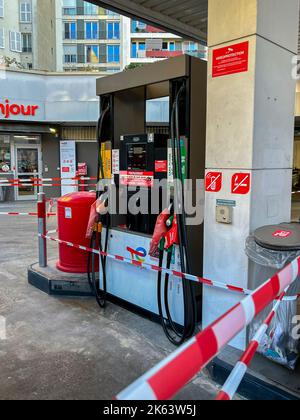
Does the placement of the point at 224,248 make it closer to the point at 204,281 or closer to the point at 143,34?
the point at 204,281

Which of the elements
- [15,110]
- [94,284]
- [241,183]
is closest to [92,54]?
[15,110]

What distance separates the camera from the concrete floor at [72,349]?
2.66 meters

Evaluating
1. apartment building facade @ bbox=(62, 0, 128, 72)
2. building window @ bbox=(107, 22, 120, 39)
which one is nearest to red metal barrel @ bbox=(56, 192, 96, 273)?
apartment building facade @ bbox=(62, 0, 128, 72)

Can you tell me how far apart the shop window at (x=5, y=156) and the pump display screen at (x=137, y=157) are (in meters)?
10.8

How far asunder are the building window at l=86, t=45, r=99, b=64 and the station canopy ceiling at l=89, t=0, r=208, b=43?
137 feet

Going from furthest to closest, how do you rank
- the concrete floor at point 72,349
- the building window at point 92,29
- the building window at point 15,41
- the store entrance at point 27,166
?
the building window at point 92,29, the building window at point 15,41, the store entrance at point 27,166, the concrete floor at point 72,349

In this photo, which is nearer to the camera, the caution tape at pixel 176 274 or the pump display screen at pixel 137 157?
the caution tape at pixel 176 274

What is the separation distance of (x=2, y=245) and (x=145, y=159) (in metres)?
4.35

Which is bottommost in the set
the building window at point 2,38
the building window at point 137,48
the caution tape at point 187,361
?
the caution tape at point 187,361

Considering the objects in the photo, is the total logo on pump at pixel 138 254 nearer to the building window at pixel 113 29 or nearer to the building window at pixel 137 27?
the building window at pixel 137 27

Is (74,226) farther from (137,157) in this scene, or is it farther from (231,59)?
(231,59)

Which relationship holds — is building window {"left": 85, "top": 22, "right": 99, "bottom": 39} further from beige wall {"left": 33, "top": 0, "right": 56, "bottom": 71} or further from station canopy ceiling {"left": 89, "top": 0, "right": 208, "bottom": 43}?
station canopy ceiling {"left": 89, "top": 0, "right": 208, "bottom": 43}

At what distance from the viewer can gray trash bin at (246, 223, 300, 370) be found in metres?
2.45

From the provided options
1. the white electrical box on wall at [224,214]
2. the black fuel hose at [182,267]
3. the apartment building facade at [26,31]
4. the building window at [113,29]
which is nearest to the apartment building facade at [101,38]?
the building window at [113,29]
